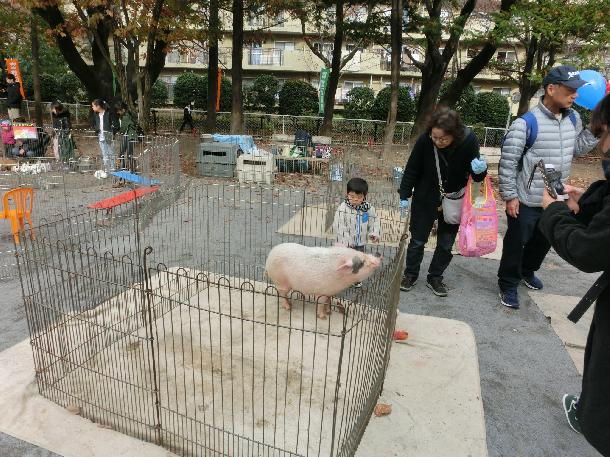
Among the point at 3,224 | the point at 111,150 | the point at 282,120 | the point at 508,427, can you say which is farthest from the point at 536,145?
the point at 282,120

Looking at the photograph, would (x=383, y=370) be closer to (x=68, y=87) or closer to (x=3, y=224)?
(x=3, y=224)

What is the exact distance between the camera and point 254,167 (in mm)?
10266

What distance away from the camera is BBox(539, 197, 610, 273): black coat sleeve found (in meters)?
1.67

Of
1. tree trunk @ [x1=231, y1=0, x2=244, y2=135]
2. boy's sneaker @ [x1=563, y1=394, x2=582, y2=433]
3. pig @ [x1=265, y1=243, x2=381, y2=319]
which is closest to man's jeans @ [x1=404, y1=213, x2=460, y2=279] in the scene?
pig @ [x1=265, y1=243, x2=381, y2=319]

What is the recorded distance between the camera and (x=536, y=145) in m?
4.00

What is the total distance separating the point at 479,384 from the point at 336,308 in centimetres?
139

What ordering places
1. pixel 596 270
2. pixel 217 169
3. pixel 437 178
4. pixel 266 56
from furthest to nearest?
1. pixel 266 56
2. pixel 217 169
3. pixel 437 178
4. pixel 596 270

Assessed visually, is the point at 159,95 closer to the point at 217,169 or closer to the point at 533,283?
the point at 217,169

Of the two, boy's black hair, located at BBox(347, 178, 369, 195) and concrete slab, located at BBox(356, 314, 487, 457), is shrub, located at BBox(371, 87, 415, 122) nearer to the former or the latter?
boy's black hair, located at BBox(347, 178, 369, 195)

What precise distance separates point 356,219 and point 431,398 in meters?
1.93

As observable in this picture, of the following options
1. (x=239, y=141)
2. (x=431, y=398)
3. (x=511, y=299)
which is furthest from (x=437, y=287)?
(x=239, y=141)

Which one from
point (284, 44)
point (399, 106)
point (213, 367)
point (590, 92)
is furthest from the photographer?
point (284, 44)

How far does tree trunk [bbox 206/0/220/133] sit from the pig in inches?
477

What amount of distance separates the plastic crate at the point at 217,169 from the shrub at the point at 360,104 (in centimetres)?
1213
